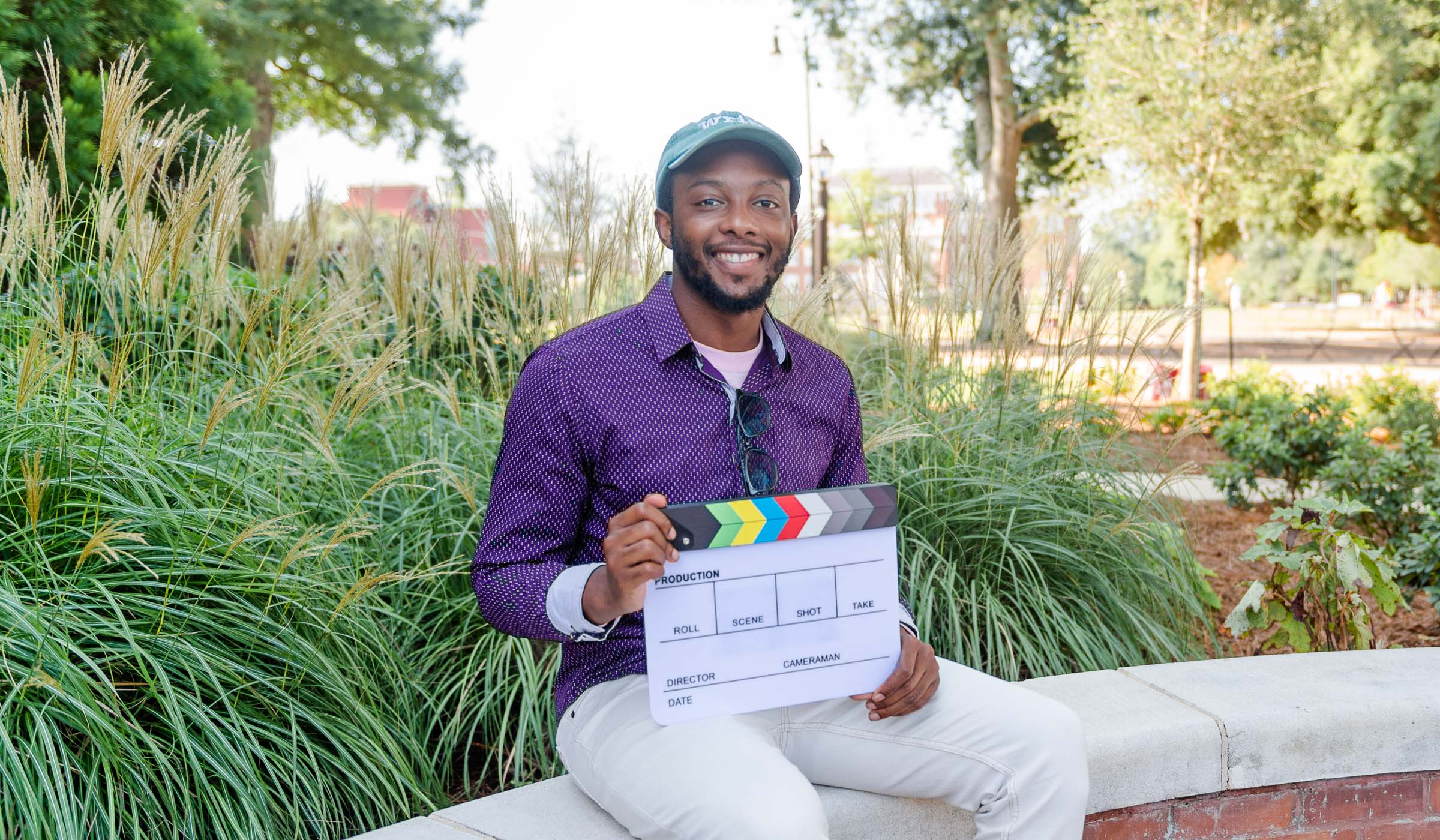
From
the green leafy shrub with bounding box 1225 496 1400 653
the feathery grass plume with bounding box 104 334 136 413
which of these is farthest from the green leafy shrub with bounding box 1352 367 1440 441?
the feathery grass plume with bounding box 104 334 136 413

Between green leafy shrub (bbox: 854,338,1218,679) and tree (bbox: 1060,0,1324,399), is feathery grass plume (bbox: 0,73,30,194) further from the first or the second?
tree (bbox: 1060,0,1324,399)

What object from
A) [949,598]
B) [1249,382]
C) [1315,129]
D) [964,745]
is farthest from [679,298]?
[1315,129]

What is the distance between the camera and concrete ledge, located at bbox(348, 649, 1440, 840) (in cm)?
218

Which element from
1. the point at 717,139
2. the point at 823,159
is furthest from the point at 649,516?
the point at 823,159

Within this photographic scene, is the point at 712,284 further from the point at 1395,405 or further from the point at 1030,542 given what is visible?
the point at 1395,405

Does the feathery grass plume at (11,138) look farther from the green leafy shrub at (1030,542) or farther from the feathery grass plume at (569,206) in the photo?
the green leafy shrub at (1030,542)

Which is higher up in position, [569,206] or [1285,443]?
[569,206]

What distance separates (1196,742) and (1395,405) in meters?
7.66

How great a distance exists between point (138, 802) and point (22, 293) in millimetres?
1532

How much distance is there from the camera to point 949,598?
3.09 m

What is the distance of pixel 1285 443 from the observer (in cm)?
595

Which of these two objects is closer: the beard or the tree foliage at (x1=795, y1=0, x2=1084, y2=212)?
Answer: the beard

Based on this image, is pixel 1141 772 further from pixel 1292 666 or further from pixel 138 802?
pixel 138 802

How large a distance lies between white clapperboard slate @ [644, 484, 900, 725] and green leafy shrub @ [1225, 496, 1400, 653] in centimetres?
181
